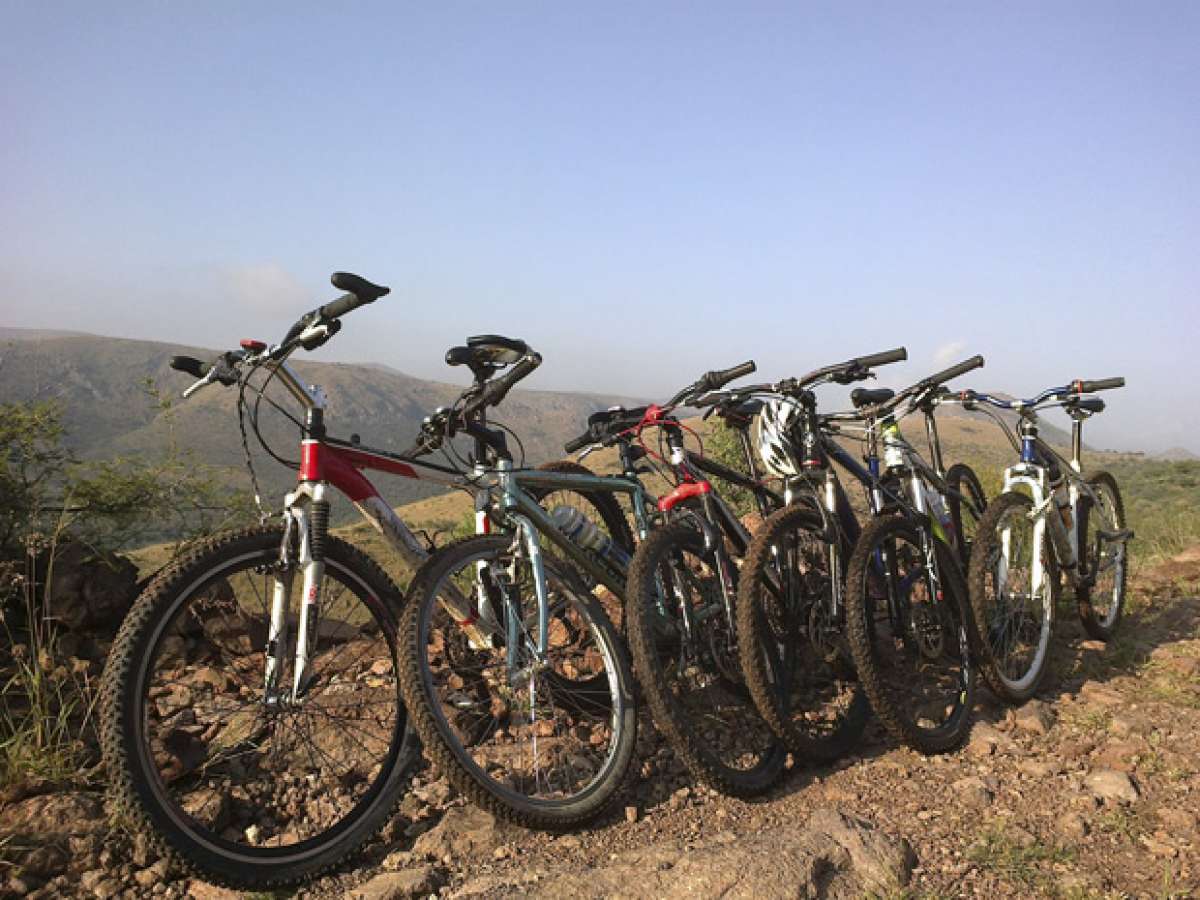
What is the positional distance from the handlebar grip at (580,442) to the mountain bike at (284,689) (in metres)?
0.75

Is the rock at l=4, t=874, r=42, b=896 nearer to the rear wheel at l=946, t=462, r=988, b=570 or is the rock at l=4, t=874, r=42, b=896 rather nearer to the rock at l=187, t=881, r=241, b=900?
the rock at l=187, t=881, r=241, b=900

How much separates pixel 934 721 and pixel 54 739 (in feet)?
13.1

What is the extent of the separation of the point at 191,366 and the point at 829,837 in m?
2.79

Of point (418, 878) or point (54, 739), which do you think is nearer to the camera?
point (418, 878)

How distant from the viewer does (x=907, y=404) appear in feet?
16.2

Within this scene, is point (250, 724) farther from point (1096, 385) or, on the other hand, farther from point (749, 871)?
point (1096, 385)

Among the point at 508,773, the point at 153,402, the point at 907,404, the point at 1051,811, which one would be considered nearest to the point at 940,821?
the point at 1051,811

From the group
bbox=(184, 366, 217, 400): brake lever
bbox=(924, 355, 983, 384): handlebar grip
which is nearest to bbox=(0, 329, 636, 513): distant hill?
bbox=(184, 366, 217, 400): brake lever

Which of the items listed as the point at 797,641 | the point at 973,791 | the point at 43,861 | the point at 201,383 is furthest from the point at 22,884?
the point at 973,791

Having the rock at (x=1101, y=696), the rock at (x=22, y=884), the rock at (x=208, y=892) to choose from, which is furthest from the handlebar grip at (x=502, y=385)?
the rock at (x=1101, y=696)

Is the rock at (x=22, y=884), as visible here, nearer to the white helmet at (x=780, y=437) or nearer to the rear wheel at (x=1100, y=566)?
the white helmet at (x=780, y=437)

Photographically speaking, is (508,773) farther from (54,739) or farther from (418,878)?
(54,739)

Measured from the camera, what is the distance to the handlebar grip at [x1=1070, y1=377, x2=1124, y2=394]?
5758mm

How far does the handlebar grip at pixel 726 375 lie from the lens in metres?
4.01
